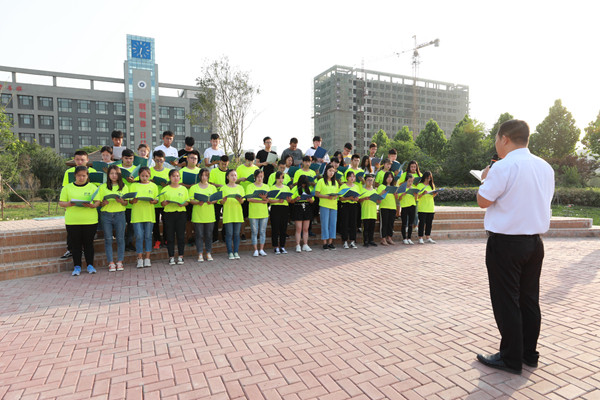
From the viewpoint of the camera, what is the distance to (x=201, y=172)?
7.59 m

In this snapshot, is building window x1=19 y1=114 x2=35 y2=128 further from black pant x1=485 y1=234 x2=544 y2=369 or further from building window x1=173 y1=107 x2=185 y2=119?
black pant x1=485 y1=234 x2=544 y2=369

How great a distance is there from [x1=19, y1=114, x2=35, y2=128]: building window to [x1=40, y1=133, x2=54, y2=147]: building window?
7.88 ft

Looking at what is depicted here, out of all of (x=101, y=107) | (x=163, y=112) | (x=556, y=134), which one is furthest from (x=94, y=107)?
(x=556, y=134)

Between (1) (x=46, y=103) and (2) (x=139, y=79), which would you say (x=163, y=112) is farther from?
(1) (x=46, y=103)

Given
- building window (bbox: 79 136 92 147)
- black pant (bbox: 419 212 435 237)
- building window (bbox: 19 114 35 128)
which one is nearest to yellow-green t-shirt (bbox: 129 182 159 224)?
black pant (bbox: 419 212 435 237)

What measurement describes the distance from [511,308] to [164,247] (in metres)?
6.96

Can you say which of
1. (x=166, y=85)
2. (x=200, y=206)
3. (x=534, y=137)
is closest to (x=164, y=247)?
(x=200, y=206)

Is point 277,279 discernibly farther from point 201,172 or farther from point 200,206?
point 201,172

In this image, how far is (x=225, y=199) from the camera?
7586 millimetres

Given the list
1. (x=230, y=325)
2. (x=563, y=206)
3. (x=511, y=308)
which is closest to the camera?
(x=511, y=308)

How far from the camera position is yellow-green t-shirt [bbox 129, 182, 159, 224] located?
22.7 feet

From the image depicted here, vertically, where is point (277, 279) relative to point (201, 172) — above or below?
below

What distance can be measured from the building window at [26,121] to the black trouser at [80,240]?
7643cm

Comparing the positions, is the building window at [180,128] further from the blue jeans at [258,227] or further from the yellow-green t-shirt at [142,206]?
the yellow-green t-shirt at [142,206]
